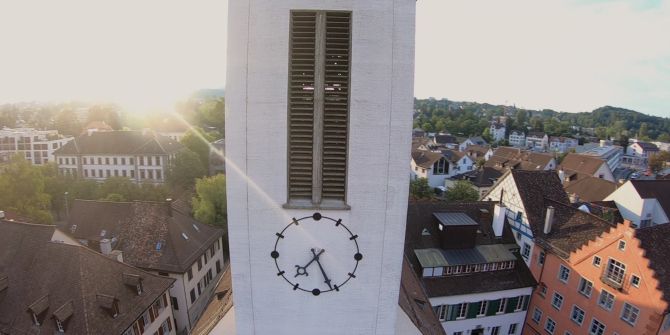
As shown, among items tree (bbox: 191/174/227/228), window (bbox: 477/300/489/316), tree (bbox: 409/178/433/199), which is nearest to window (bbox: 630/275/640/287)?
window (bbox: 477/300/489/316)

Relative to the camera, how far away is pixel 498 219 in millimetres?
28703

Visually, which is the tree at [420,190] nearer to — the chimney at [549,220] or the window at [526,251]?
the window at [526,251]

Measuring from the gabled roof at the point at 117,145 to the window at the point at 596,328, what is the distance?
63.9 m

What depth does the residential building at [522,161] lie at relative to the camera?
72.2 meters

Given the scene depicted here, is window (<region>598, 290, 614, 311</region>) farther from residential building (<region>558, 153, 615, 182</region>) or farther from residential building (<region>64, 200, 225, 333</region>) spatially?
residential building (<region>558, 153, 615, 182</region>)

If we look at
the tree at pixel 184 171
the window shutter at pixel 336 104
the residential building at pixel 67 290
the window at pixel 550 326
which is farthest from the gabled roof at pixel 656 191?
the tree at pixel 184 171

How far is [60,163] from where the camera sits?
219 feet

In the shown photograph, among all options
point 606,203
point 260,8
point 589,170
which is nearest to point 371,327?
point 260,8

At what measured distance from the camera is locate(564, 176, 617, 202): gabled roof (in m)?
47.8

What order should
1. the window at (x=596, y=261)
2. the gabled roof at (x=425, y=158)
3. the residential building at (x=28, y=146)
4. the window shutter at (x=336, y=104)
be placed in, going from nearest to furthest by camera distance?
the window shutter at (x=336, y=104), the window at (x=596, y=261), the gabled roof at (x=425, y=158), the residential building at (x=28, y=146)

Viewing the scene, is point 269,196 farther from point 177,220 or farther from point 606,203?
point 606,203

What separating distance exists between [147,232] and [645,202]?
4923 centimetres

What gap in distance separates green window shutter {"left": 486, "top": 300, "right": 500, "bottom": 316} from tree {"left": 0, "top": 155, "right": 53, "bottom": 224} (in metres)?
42.5

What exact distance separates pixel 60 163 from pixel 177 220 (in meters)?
50.5
